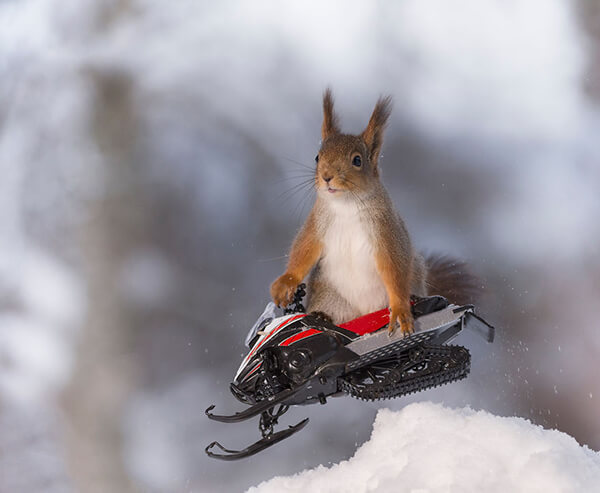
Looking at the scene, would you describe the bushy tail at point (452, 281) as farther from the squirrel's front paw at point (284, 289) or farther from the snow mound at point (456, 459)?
the squirrel's front paw at point (284, 289)

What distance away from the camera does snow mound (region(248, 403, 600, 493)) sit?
56.1 inches

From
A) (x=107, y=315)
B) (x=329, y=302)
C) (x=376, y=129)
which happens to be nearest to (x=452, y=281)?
(x=329, y=302)

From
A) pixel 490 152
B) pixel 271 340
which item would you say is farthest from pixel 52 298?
pixel 490 152

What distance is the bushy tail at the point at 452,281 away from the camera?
1.64 metres

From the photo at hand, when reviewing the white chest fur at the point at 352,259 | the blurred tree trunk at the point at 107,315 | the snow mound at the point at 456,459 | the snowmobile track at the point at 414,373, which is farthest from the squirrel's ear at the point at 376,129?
the blurred tree trunk at the point at 107,315

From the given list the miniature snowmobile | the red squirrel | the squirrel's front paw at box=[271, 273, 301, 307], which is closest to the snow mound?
the miniature snowmobile

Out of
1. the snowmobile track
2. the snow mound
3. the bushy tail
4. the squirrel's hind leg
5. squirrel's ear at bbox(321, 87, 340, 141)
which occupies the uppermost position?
squirrel's ear at bbox(321, 87, 340, 141)

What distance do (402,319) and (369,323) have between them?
0.33ft

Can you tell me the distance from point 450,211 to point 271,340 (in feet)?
2.79

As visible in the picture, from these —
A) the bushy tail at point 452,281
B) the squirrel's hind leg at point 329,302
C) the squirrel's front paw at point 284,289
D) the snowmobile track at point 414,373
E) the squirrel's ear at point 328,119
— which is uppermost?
the squirrel's ear at point 328,119

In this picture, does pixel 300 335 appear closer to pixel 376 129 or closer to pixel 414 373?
pixel 414 373

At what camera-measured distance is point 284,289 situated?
141 cm

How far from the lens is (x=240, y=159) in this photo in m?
2.24

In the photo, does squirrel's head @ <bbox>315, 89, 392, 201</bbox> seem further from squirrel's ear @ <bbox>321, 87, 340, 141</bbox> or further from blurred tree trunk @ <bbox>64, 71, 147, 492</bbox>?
blurred tree trunk @ <bbox>64, 71, 147, 492</bbox>
